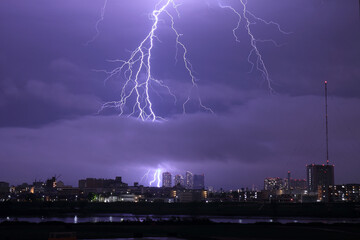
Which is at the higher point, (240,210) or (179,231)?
(179,231)

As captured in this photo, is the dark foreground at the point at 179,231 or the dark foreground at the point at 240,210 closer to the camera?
the dark foreground at the point at 179,231

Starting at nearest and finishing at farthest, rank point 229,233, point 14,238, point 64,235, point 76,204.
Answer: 1. point 64,235
2. point 14,238
3. point 229,233
4. point 76,204

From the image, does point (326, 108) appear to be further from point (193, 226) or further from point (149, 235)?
point (149, 235)

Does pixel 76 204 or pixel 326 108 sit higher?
pixel 326 108

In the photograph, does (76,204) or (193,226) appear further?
(76,204)

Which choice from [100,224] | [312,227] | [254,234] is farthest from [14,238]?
[312,227]

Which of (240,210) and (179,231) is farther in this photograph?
(240,210)

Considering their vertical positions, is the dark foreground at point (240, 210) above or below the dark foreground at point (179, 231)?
below

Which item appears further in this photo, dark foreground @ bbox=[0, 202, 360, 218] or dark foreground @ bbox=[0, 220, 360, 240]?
dark foreground @ bbox=[0, 202, 360, 218]
